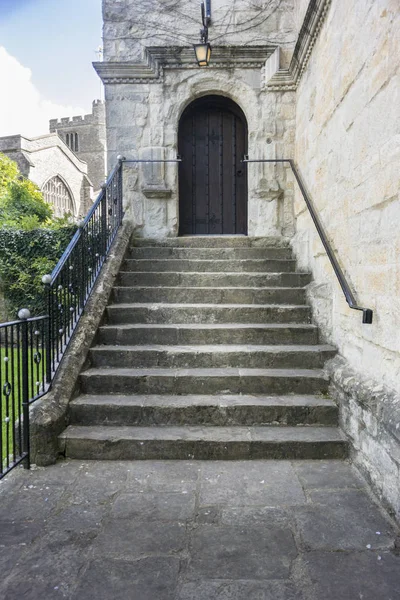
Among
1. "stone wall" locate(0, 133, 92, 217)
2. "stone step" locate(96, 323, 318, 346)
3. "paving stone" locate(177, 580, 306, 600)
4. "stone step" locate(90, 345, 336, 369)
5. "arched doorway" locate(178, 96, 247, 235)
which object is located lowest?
"paving stone" locate(177, 580, 306, 600)

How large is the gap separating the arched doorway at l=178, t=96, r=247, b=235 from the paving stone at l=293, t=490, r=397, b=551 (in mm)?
4502

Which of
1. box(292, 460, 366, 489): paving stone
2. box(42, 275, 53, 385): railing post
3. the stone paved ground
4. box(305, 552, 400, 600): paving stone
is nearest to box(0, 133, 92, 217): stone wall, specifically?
box(42, 275, 53, 385): railing post

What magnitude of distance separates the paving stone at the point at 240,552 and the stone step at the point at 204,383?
1351 millimetres

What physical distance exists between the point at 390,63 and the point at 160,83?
4094 millimetres

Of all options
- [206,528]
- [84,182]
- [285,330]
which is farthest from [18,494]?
[84,182]

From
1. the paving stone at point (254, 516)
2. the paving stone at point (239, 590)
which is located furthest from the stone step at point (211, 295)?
the paving stone at point (239, 590)

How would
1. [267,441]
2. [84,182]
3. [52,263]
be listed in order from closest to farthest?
1. [267,441]
2. [52,263]
3. [84,182]

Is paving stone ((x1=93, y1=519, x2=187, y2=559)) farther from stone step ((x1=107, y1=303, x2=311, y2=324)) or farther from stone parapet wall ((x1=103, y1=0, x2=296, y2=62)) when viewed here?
stone parapet wall ((x1=103, y1=0, x2=296, y2=62))

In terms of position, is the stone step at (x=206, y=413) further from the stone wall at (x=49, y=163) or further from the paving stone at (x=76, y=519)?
the stone wall at (x=49, y=163)

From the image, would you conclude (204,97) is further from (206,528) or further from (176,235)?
(206,528)

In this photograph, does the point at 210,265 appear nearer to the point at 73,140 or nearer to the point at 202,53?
the point at 202,53

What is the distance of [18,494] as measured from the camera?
247cm

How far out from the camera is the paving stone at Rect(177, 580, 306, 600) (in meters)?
1.69

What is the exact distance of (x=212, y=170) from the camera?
6258mm
